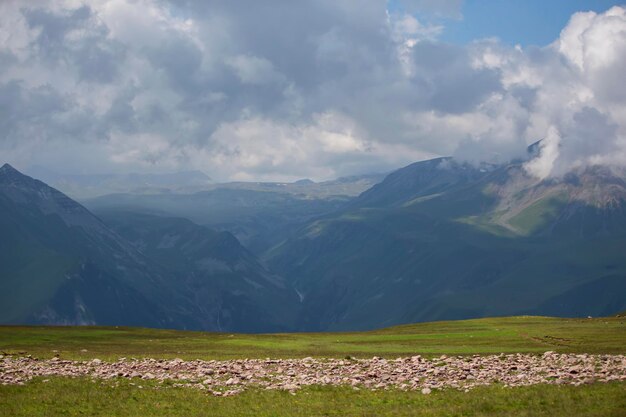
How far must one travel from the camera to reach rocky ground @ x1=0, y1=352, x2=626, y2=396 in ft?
151

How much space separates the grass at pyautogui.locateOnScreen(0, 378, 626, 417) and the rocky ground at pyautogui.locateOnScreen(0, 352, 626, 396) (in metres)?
1.85

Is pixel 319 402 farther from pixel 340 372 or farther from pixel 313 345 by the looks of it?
pixel 313 345

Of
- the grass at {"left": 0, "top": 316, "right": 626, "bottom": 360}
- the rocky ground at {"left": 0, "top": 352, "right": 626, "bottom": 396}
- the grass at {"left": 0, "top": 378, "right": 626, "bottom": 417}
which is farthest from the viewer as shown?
the grass at {"left": 0, "top": 316, "right": 626, "bottom": 360}

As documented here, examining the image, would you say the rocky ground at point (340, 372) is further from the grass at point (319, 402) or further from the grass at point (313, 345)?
the grass at point (313, 345)

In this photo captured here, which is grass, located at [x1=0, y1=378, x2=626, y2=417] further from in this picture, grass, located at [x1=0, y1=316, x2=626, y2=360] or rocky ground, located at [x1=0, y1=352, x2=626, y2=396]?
grass, located at [x1=0, y1=316, x2=626, y2=360]

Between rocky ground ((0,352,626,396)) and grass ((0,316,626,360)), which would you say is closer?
rocky ground ((0,352,626,396))

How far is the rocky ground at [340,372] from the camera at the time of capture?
151 feet

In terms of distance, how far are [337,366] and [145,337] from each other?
6454 centimetres

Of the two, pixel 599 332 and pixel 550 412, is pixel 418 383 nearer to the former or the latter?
pixel 550 412

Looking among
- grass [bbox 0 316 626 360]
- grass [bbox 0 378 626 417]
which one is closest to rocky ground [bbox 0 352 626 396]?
grass [bbox 0 378 626 417]

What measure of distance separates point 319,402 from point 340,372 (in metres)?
11.2

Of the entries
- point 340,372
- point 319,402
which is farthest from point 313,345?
point 319,402

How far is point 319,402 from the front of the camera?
42219 millimetres

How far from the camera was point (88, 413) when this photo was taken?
1597 inches
